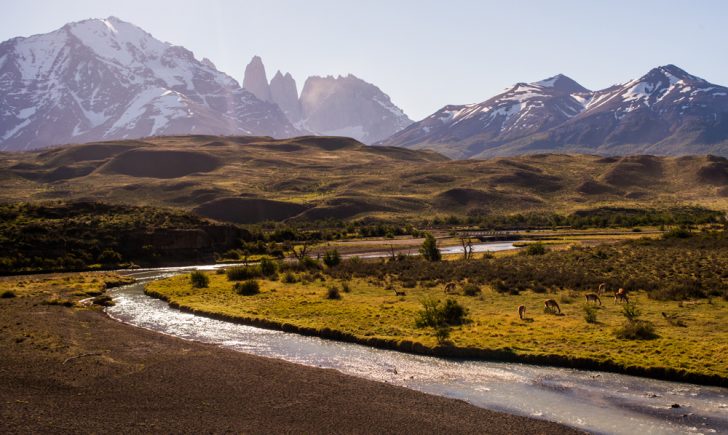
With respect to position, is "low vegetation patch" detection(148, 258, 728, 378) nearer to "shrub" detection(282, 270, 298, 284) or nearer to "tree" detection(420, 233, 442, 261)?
"shrub" detection(282, 270, 298, 284)

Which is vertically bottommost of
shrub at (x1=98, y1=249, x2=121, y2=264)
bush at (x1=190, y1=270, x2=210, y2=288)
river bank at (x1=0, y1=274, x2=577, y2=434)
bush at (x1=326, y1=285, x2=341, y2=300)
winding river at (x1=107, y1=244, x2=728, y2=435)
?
winding river at (x1=107, y1=244, x2=728, y2=435)

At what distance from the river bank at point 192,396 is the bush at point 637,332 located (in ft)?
39.7

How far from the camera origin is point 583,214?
16175cm

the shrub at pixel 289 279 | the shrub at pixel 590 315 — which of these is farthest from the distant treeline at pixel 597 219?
the shrub at pixel 590 315

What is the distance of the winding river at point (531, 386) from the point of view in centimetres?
2122

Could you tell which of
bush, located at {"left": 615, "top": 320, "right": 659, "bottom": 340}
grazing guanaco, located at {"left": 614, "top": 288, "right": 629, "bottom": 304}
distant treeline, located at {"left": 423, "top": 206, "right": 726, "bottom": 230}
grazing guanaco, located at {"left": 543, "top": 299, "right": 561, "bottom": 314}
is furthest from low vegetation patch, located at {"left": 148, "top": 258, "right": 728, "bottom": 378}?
distant treeline, located at {"left": 423, "top": 206, "right": 726, "bottom": 230}

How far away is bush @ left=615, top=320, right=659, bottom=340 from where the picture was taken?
3050 centimetres

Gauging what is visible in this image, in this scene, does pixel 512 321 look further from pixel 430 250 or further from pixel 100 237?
pixel 100 237

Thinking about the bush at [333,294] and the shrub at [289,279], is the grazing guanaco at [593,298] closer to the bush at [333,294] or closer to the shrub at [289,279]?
the bush at [333,294]

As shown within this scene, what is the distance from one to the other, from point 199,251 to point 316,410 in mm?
74750

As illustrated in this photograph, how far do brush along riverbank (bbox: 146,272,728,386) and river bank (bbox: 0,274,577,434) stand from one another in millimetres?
6941

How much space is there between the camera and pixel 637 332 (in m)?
30.7

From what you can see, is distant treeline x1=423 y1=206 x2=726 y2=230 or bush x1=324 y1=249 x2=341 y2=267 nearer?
bush x1=324 y1=249 x2=341 y2=267

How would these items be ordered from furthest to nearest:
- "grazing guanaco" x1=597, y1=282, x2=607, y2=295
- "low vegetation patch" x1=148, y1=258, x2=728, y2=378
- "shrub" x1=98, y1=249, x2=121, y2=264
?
1. "shrub" x1=98, y1=249, x2=121, y2=264
2. "grazing guanaco" x1=597, y1=282, x2=607, y2=295
3. "low vegetation patch" x1=148, y1=258, x2=728, y2=378
